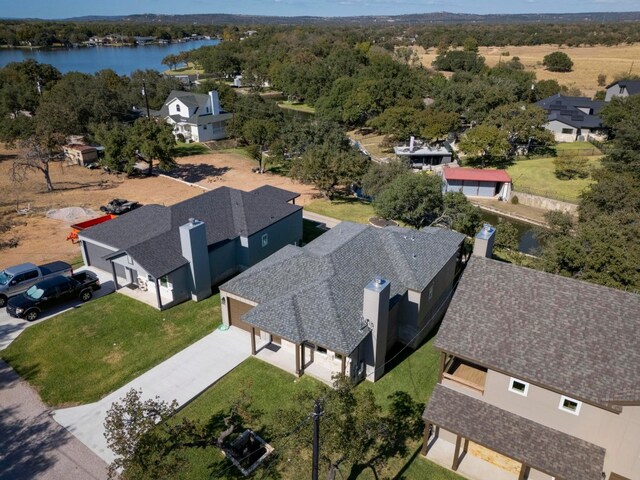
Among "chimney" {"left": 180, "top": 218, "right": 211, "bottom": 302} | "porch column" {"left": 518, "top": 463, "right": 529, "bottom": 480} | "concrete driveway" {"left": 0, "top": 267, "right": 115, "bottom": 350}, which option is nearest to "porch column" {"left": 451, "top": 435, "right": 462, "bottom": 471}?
"porch column" {"left": 518, "top": 463, "right": 529, "bottom": 480}

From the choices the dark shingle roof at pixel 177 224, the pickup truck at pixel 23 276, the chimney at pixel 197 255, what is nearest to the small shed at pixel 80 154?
the dark shingle roof at pixel 177 224

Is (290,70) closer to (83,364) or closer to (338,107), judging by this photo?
(338,107)

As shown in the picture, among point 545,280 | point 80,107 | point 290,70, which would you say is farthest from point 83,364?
point 290,70

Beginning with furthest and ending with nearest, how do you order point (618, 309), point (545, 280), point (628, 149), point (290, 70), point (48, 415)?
point (290, 70) → point (628, 149) → point (48, 415) → point (545, 280) → point (618, 309)

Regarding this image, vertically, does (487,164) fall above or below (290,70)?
below

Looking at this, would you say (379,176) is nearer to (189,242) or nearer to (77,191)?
(189,242)

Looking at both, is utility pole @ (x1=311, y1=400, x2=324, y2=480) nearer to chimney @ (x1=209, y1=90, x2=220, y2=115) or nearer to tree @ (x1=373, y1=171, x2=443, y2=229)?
tree @ (x1=373, y1=171, x2=443, y2=229)
